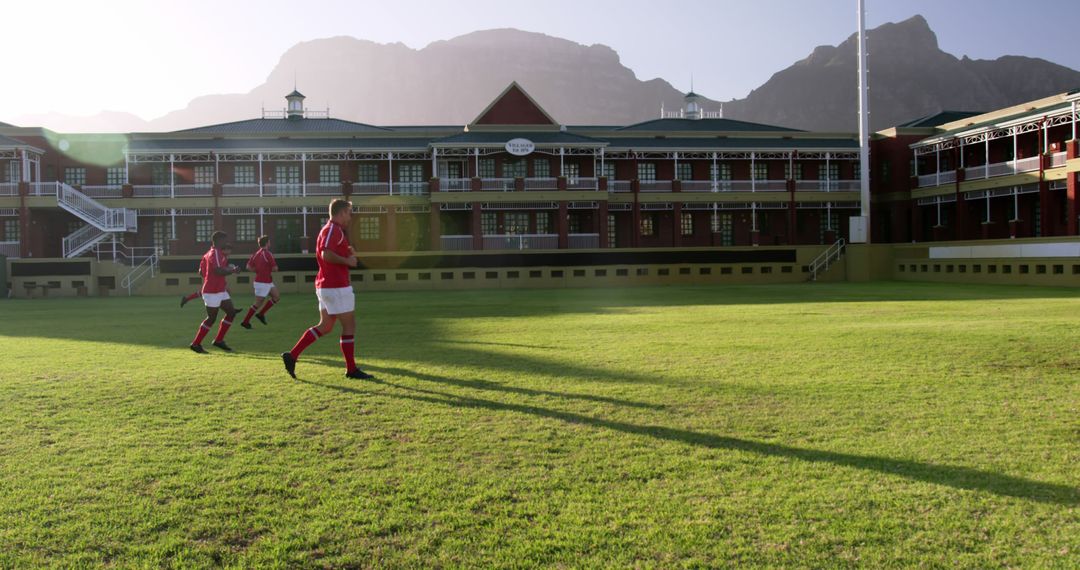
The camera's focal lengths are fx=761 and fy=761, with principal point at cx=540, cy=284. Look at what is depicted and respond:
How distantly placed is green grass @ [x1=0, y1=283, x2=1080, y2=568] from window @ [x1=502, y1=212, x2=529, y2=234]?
3280 cm

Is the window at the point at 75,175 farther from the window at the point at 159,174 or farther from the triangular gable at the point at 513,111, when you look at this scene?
the triangular gable at the point at 513,111

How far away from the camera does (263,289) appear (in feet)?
50.4

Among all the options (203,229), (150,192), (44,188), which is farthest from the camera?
(203,229)

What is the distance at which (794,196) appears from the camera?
139 ft

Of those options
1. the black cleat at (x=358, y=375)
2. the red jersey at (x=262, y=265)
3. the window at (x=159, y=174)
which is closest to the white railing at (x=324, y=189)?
the window at (x=159, y=174)

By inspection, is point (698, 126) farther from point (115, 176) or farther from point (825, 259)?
point (115, 176)

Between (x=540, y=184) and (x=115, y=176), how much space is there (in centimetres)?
2364

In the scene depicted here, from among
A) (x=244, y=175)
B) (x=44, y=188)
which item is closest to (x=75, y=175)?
(x=44, y=188)

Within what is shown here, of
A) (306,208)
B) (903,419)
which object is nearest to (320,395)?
(903,419)

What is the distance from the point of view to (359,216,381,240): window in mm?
42719

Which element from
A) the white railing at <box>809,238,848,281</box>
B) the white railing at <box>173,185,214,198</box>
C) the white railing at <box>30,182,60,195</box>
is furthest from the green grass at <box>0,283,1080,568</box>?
the white railing at <box>173,185,214,198</box>

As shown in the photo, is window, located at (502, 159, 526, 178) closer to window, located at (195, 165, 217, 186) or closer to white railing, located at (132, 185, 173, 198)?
window, located at (195, 165, 217, 186)

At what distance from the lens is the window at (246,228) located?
4222cm

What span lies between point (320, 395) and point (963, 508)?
5.40 metres
